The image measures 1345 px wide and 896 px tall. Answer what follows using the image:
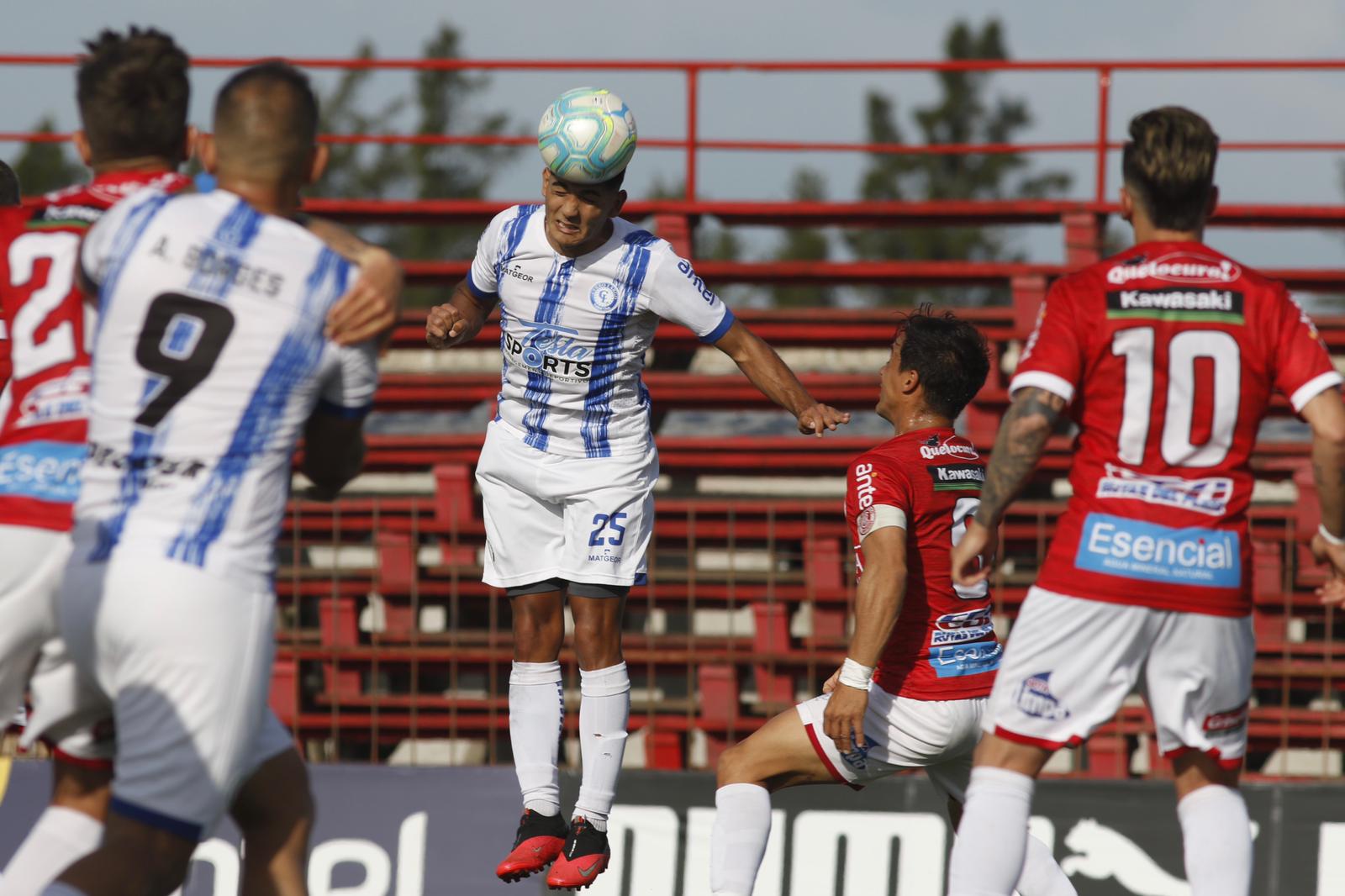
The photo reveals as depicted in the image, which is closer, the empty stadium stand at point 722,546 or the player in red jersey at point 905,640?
the player in red jersey at point 905,640

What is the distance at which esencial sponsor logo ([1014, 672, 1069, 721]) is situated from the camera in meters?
4.13

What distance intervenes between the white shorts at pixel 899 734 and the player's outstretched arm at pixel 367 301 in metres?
2.14

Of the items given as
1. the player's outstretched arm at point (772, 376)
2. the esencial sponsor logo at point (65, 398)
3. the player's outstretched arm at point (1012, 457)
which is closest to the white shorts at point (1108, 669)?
the player's outstretched arm at point (1012, 457)

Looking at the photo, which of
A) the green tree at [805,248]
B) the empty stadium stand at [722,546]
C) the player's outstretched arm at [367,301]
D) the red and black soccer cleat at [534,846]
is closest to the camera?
the player's outstretched arm at [367,301]

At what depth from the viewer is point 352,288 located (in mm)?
3551

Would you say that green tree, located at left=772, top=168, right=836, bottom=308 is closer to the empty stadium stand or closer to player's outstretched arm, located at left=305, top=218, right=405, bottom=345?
the empty stadium stand

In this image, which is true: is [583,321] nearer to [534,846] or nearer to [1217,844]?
[534,846]

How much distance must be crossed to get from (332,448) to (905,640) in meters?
2.16

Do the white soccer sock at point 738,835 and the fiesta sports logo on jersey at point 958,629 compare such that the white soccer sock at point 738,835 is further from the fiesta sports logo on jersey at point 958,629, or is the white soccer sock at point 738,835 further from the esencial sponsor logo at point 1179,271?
the esencial sponsor logo at point 1179,271

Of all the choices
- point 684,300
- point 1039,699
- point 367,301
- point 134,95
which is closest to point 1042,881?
point 1039,699

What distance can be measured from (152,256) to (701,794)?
15.7ft

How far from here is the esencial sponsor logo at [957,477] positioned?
509 centimetres

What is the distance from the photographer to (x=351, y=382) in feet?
11.9

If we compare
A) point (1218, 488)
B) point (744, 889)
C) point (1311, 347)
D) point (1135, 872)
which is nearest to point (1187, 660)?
point (1218, 488)
